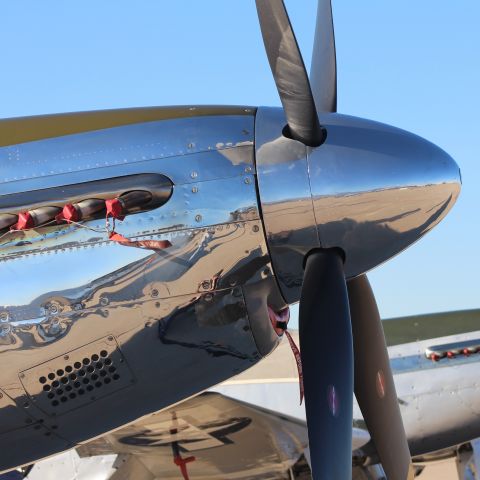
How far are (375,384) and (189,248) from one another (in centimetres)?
323

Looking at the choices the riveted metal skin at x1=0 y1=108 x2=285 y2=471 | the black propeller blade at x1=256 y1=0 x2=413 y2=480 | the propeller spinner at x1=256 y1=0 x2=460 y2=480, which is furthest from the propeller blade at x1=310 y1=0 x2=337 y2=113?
the riveted metal skin at x1=0 y1=108 x2=285 y2=471

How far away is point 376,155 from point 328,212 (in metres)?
0.62

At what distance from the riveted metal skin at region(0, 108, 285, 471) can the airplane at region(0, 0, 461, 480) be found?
0.01m

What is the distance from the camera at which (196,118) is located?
773 cm

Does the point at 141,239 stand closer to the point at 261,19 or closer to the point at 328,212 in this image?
the point at 328,212

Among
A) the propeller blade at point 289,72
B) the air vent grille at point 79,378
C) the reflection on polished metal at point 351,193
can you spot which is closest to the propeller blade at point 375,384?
the reflection on polished metal at point 351,193

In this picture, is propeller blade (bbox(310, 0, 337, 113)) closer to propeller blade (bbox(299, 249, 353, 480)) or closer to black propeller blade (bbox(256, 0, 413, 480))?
black propeller blade (bbox(256, 0, 413, 480))

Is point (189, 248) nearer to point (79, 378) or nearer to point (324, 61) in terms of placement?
point (79, 378)

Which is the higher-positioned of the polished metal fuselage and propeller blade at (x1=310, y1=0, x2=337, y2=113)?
propeller blade at (x1=310, y1=0, x2=337, y2=113)

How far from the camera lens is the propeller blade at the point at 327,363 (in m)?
7.10

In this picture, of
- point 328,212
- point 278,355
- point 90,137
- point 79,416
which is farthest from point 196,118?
point 278,355

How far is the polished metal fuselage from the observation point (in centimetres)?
727

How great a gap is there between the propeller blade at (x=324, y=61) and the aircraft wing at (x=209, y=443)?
429 centimetres

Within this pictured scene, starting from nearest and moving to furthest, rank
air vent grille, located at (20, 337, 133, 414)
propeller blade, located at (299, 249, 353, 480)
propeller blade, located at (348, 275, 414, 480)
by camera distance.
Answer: propeller blade, located at (299, 249, 353, 480), air vent grille, located at (20, 337, 133, 414), propeller blade, located at (348, 275, 414, 480)
